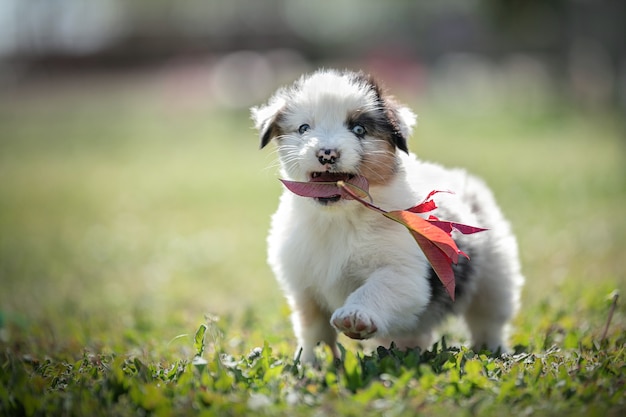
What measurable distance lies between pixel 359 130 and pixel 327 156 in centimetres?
33

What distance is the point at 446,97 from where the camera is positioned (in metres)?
26.3

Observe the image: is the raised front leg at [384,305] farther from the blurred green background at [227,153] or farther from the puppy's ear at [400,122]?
the blurred green background at [227,153]

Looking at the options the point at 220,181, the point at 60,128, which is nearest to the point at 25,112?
the point at 60,128

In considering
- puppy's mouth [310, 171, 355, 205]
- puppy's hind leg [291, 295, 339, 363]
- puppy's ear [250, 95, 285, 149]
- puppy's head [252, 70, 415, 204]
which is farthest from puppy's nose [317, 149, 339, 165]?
puppy's hind leg [291, 295, 339, 363]

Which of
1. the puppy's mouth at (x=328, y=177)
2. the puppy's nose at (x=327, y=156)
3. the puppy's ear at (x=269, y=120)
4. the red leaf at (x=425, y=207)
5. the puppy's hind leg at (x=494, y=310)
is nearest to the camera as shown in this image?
the puppy's nose at (x=327, y=156)

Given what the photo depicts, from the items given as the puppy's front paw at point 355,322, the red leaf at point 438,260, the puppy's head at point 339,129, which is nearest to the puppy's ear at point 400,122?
the puppy's head at point 339,129

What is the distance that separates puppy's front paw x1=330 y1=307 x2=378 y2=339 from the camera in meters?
3.66

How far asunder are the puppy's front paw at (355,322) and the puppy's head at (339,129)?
64 centimetres

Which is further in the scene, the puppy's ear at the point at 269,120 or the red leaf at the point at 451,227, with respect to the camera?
the puppy's ear at the point at 269,120

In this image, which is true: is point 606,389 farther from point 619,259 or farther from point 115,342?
point 619,259

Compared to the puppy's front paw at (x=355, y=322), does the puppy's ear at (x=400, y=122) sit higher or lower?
higher

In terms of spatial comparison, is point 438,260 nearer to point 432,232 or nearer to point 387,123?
point 432,232

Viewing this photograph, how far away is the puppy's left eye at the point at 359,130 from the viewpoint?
411 centimetres

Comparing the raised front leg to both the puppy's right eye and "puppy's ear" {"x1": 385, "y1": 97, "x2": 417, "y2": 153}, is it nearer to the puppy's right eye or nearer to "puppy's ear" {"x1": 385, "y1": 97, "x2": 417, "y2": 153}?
"puppy's ear" {"x1": 385, "y1": 97, "x2": 417, "y2": 153}
